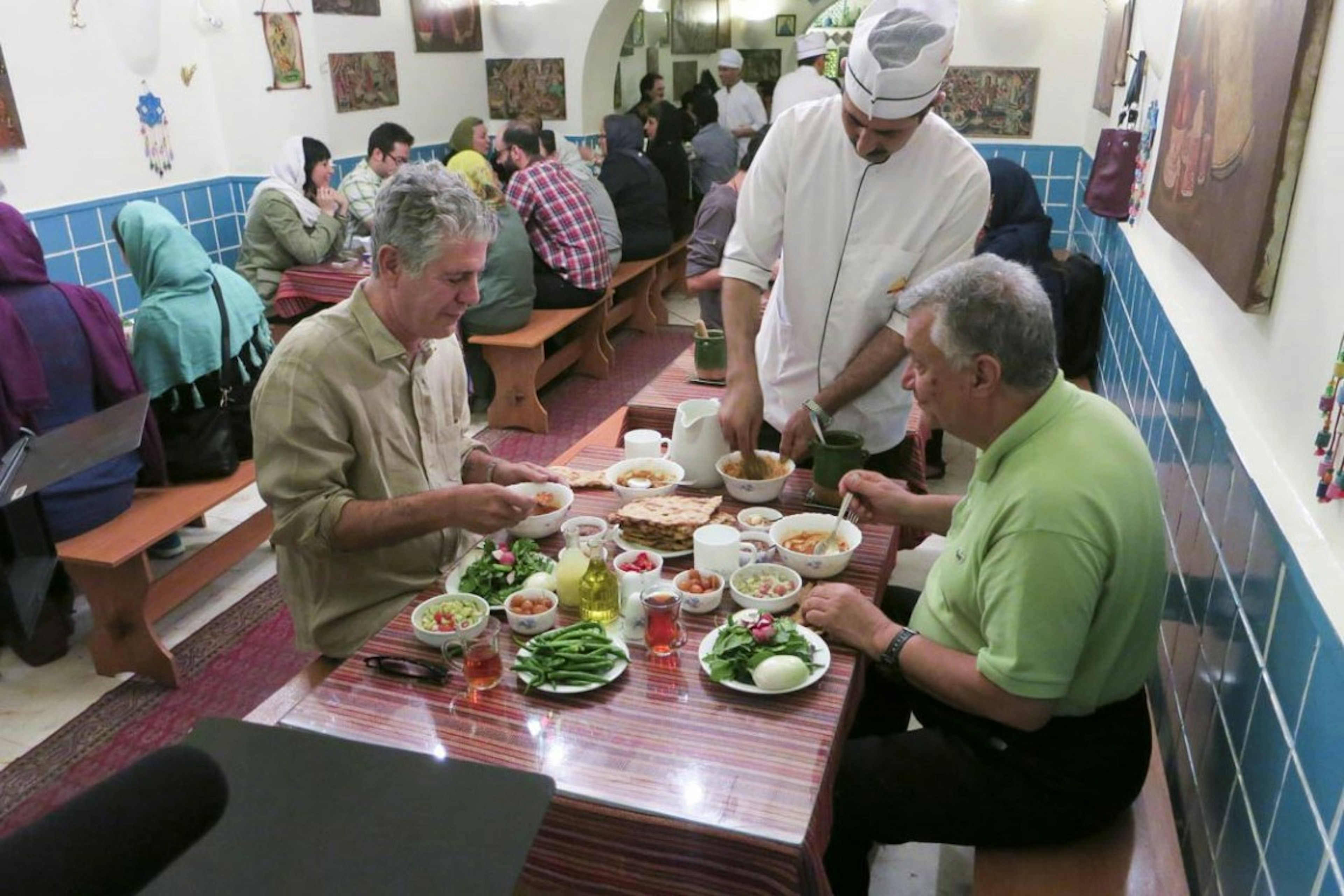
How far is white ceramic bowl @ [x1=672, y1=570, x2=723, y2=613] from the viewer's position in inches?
69.2

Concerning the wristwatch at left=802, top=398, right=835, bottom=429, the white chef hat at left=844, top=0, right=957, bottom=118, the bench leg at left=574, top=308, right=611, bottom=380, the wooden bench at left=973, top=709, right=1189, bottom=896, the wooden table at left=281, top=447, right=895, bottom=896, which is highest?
the white chef hat at left=844, top=0, right=957, bottom=118

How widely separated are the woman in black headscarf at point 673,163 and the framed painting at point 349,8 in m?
2.20

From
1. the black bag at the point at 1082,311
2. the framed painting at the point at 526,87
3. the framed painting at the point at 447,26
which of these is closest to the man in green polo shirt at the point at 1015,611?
the black bag at the point at 1082,311

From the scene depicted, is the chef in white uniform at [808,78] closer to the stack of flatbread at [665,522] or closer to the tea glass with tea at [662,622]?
the stack of flatbread at [665,522]

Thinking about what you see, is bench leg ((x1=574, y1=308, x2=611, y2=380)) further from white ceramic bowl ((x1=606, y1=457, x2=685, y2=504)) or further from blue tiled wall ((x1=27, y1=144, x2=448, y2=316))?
white ceramic bowl ((x1=606, y1=457, x2=685, y2=504))

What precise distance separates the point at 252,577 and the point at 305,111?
12.1ft

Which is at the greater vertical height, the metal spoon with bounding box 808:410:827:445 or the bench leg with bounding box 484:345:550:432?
the metal spoon with bounding box 808:410:827:445

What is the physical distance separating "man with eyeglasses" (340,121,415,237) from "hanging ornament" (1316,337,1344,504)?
5.53m

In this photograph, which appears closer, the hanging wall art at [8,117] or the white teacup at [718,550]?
the white teacup at [718,550]

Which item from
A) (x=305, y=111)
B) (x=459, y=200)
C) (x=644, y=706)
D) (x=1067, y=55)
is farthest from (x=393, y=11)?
(x=644, y=706)

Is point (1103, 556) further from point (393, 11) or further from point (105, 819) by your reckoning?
point (393, 11)

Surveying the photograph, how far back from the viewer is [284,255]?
18.0 ft

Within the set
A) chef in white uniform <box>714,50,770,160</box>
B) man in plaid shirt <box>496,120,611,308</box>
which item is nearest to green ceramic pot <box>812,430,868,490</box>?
man in plaid shirt <box>496,120,611,308</box>

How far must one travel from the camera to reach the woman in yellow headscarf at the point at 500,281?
5105 millimetres
